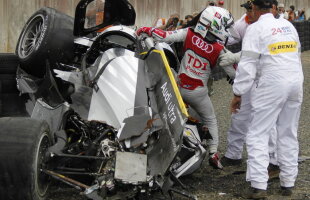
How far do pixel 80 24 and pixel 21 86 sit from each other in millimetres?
1075

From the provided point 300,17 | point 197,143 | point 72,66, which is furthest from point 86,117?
Result: point 300,17

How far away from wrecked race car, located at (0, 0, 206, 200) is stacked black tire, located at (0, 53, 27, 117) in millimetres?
257

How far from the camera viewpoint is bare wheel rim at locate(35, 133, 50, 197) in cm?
509

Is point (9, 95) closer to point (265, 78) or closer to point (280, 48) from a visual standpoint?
point (265, 78)

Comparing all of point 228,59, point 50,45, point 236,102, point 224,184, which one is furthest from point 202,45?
point 50,45

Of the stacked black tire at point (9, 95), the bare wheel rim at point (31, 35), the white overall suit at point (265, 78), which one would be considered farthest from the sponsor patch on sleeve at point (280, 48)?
the stacked black tire at point (9, 95)

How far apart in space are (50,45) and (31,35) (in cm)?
86

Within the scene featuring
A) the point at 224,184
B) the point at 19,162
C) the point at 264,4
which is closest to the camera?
the point at 19,162

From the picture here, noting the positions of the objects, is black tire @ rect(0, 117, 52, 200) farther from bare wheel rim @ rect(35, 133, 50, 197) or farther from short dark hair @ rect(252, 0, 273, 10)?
short dark hair @ rect(252, 0, 273, 10)

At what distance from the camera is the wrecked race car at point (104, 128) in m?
5.00

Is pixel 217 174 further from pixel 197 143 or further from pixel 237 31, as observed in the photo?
pixel 237 31

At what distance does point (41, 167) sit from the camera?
5184 millimetres

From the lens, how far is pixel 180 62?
24.1ft

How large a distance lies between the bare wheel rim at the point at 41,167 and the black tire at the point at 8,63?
7.30 feet
